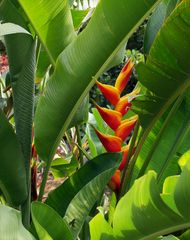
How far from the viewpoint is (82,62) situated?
105cm

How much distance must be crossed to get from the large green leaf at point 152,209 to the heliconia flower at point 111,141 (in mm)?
327

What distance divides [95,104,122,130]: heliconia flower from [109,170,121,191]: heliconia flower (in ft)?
0.38

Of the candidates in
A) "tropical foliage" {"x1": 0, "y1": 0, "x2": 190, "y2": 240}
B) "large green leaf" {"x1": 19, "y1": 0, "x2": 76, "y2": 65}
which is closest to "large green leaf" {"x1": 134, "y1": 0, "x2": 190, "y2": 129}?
"tropical foliage" {"x1": 0, "y1": 0, "x2": 190, "y2": 240}

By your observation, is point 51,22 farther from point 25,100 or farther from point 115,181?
point 115,181

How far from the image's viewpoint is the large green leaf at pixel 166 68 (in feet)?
3.03

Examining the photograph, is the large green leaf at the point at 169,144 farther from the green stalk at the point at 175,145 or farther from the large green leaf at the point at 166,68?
the large green leaf at the point at 166,68

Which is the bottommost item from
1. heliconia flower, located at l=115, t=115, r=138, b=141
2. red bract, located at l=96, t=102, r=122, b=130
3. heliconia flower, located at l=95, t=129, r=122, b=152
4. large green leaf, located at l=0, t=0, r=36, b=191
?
heliconia flower, located at l=95, t=129, r=122, b=152

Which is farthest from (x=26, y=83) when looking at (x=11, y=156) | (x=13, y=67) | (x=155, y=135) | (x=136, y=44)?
(x=136, y=44)

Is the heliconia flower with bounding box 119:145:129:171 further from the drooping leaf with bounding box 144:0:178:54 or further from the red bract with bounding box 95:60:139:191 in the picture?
the drooping leaf with bounding box 144:0:178:54

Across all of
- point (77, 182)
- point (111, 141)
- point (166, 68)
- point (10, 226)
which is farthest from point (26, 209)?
point (166, 68)

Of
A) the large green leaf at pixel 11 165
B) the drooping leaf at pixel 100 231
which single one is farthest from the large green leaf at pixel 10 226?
the large green leaf at pixel 11 165

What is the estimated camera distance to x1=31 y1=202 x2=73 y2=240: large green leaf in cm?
90

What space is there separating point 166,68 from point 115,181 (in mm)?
342

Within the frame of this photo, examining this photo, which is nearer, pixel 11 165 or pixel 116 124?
pixel 11 165
